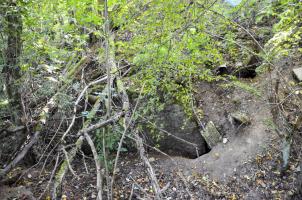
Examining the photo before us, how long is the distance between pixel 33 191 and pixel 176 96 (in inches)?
108

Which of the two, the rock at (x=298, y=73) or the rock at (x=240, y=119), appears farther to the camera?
the rock at (x=298, y=73)

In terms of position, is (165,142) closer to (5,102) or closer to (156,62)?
(156,62)

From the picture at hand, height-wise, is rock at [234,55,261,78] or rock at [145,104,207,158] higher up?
rock at [234,55,261,78]

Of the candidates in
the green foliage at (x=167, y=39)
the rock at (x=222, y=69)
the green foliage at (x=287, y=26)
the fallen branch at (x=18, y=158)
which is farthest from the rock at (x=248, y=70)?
the fallen branch at (x=18, y=158)

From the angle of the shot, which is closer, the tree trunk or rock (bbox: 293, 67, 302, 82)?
the tree trunk

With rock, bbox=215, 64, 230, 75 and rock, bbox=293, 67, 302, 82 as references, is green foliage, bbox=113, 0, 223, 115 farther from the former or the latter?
rock, bbox=293, 67, 302, 82

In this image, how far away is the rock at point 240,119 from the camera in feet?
15.2

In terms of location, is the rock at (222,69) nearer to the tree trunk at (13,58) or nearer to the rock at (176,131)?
the rock at (176,131)

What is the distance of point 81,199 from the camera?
3471 millimetres

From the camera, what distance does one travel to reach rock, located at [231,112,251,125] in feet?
15.2

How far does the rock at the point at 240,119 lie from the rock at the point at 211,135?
16.3 inches

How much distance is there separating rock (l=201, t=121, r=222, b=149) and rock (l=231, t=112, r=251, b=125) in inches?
16.3

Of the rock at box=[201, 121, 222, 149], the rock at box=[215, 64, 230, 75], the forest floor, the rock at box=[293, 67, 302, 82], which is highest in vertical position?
the rock at box=[215, 64, 230, 75]

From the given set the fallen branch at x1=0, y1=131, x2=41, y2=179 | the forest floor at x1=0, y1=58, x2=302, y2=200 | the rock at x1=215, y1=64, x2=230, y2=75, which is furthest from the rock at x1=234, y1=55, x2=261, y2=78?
Result: the fallen branch at x1=0, y1=131, x2=41, y2=179
